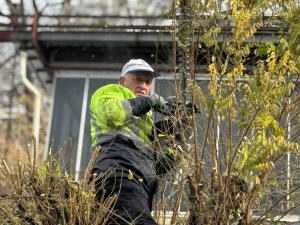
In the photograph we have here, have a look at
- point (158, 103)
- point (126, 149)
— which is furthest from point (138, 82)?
point (126, 149)

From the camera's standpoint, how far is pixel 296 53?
4.51m

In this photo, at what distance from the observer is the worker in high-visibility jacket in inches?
184

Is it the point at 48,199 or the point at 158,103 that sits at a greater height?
the point at 158,103

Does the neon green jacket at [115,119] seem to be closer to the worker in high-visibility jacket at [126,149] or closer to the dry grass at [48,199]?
the worker in high-visibility jacket at [126,149]

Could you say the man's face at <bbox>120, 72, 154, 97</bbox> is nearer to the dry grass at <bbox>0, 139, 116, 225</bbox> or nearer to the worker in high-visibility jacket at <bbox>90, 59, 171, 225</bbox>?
the worker in high-visibility jacket at <bbox>90, 59, 171, 225</bbox>

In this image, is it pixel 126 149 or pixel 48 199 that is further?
pixel 126 149

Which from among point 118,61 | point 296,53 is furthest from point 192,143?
point 118,61

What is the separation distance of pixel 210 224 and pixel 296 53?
44.0 inches

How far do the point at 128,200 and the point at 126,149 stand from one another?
430 millimetres

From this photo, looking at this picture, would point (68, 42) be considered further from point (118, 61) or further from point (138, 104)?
point (138, 104)

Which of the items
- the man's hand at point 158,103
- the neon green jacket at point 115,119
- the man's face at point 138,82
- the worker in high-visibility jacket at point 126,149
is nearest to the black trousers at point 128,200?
the worker in high-visibility jacket at point 126,149

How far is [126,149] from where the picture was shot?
499cm

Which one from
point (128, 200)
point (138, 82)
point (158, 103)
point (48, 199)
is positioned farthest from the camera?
point (138, 82)

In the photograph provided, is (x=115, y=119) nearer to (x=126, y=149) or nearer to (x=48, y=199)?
(x=126, y=149)
